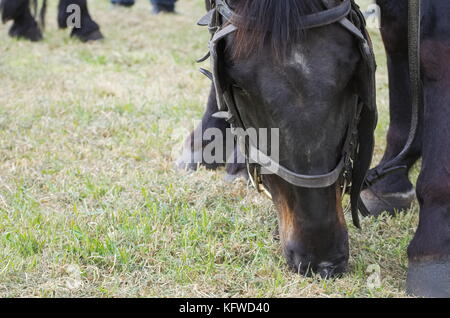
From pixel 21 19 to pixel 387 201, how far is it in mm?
5247

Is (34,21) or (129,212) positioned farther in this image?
(34,21)

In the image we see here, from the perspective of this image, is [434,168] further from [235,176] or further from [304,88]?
[235,176]

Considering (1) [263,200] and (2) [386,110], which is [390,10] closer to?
(1) [263,200]

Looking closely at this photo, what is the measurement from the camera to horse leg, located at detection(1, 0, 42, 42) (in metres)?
6.70

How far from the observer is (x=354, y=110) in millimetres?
2004

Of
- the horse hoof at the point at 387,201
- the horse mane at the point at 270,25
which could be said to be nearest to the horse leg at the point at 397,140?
the horse hoof at the point at 387,201

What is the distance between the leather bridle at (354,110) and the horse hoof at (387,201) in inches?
31.6

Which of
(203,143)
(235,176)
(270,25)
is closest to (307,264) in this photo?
(270,25)

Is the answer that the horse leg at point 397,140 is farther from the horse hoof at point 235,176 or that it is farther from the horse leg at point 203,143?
the horse leg at point 203,143

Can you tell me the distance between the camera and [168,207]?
2891 mm

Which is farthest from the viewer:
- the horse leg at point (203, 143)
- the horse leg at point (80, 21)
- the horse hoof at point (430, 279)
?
the horse leg at point (80, 21)

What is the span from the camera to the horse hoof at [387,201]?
2988 millimetres

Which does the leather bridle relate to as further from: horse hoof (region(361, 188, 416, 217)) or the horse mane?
horse hoof (region(361, 188, 416, 217))

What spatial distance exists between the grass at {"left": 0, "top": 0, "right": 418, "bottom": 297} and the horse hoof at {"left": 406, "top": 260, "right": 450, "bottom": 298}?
0.25 ft
